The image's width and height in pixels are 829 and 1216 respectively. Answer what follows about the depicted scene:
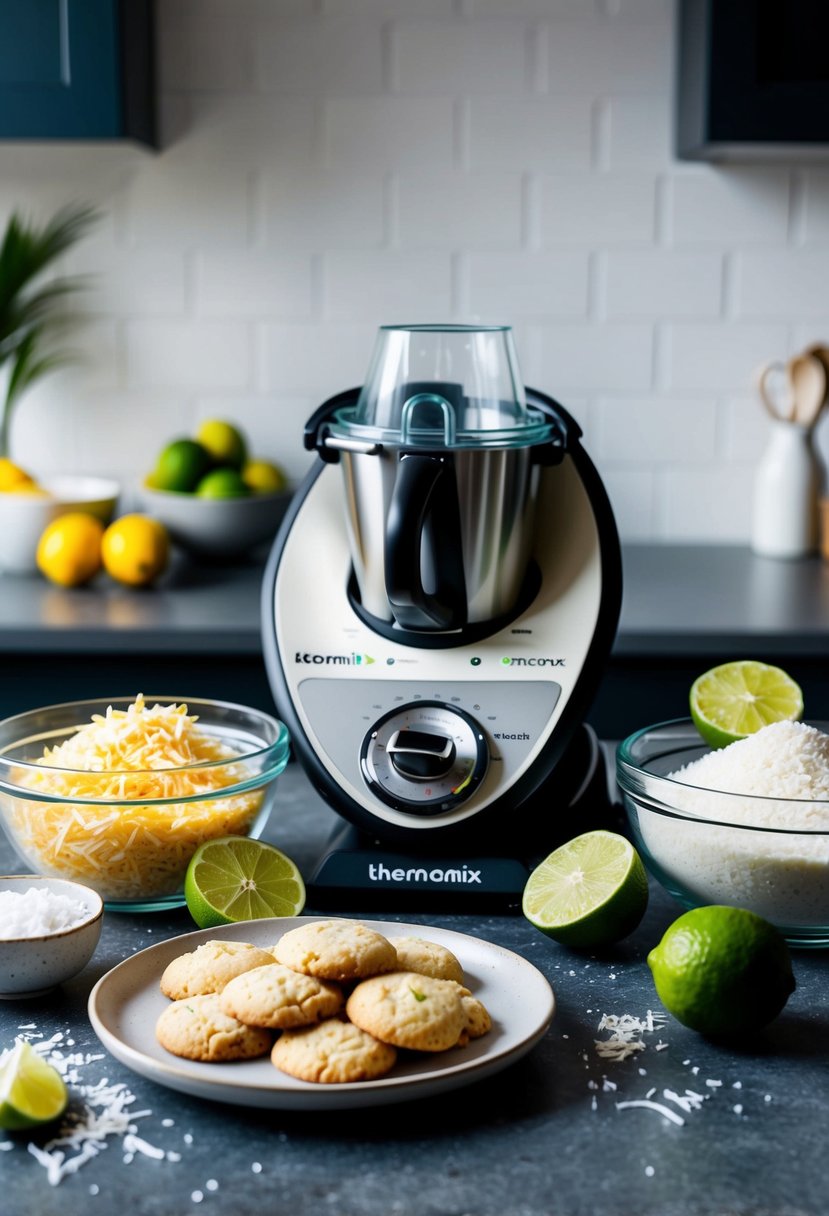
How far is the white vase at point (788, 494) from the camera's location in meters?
2.38

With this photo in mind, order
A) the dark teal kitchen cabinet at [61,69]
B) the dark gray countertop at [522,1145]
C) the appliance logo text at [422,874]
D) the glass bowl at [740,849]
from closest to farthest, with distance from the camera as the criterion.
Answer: the dark gray countertop at [522,1145]
the glass bowl at [740,849]
the appliance logo text at [422,874]
the dark teal kitchen cabinet at [61,69]

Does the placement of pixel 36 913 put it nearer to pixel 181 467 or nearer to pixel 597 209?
pixel 181 467

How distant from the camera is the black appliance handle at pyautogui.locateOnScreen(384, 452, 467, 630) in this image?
41.6 inches

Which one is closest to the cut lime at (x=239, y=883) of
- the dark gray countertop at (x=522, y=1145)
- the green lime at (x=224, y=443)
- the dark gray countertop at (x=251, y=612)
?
the dark gray countertop at (x=522, y=1145)

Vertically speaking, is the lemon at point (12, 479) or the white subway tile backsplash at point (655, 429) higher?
the white subway tile backsplash at point (655, 429)

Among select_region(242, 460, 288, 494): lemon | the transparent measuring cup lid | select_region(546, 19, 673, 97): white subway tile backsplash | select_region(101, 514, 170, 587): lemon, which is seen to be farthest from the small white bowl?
select_region(546, 19, 673, 97): white subway tile backsplash

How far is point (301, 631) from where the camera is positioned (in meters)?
1.14

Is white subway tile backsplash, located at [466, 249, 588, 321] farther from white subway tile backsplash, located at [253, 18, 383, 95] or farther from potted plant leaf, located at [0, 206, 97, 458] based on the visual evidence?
potted plant leaf, located at [0, 206, 97, 458]

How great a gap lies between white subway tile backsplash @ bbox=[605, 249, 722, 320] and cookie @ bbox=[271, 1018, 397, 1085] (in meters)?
1.97

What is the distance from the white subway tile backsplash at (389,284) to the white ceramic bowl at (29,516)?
1.90 feet

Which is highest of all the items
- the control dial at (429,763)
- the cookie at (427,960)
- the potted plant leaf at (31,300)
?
the potted plant leaf at (31,300)

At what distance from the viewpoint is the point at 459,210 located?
2.47 m

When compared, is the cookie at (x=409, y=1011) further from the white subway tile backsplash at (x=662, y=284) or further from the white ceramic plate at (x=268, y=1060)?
the white subway tile backsplash at (x=662, y=284)

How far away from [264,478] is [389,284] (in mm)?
448
